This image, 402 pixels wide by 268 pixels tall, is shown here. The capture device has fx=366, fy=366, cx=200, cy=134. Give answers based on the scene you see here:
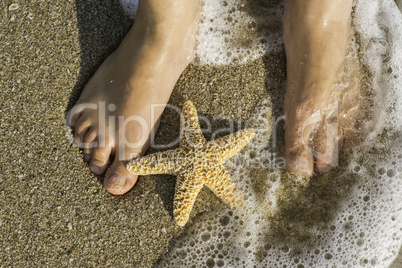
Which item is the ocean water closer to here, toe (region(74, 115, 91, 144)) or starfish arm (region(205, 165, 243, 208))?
starfish arm (region(205, 165, 243, 208))

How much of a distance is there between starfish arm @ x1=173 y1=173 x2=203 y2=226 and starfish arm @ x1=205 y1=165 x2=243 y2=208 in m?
0.08

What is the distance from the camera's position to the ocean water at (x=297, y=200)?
2586mm

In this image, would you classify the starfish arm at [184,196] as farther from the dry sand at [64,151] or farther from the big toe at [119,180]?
the big toe at [119,180]

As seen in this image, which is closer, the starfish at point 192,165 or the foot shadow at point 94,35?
the starfish at point 192,165

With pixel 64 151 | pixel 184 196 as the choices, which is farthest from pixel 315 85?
pixel 64 151

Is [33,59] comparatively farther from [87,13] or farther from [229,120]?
[229,120]

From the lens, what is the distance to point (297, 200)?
8.55 feet

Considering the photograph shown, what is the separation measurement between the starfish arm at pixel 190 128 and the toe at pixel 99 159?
56cm

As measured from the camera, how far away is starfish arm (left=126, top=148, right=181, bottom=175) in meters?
2.40

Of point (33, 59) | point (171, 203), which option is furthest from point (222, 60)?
point (33, 59)

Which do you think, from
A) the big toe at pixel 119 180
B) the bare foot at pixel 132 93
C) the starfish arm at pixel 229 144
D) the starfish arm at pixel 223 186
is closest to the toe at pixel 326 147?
the starfish arm at pixel 229 144

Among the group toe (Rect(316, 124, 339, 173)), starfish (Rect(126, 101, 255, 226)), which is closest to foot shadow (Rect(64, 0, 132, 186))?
starfish (Rect(126, 101, 255, 226))

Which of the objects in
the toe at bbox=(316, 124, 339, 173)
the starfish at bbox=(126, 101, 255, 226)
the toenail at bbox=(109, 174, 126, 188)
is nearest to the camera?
the starfish at bbox=(126, 101, 255, 226)

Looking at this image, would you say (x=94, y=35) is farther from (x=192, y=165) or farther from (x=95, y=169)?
(x=192, y=165)
